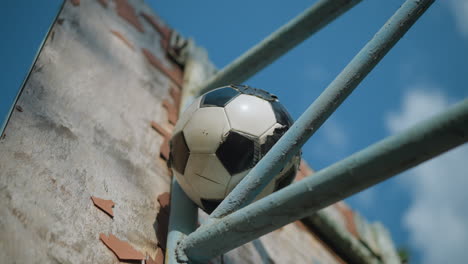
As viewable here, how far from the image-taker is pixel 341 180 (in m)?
1.07

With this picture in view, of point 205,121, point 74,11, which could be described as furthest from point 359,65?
point 74,11

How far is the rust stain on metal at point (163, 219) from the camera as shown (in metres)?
1.68

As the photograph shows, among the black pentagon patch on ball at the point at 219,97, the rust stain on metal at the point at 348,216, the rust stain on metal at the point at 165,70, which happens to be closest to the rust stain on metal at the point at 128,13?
the rust stain on metal at the point at 165,70

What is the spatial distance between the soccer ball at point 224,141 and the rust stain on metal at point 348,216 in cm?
185

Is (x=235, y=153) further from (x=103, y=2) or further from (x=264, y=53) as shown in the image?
(x=103, y=2)

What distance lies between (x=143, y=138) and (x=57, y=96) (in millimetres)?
464

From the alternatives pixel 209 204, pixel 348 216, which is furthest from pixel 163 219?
pixel 348 216

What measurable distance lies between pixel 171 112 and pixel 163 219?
831 mm

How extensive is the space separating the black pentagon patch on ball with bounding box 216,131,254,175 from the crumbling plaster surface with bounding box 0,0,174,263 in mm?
406

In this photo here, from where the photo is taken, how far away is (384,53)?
133 centimetres

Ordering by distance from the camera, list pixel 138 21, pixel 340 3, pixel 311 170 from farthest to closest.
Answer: pixel 311 170, pixel 138 21, pixel 340 3

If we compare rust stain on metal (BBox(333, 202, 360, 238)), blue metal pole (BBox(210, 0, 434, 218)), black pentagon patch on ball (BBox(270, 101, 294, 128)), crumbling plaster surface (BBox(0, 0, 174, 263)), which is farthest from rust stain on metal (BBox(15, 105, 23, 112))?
rust stain on metal (BBox(333, 202, 360, 238))

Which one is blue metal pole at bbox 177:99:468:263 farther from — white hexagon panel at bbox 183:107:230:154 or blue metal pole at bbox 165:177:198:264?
white hexagon panel at bbox 183:107:230:154

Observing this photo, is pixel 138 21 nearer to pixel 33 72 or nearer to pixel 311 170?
pixel 33 72
